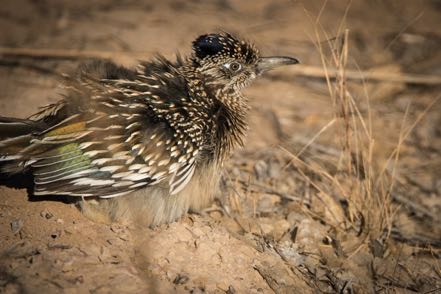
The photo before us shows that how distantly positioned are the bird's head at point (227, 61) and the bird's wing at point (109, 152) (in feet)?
2.79

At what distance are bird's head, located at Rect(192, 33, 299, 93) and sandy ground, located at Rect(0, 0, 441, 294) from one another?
55 centimetres

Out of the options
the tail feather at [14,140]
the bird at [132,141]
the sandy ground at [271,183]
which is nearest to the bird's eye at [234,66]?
the bird at [132,141]

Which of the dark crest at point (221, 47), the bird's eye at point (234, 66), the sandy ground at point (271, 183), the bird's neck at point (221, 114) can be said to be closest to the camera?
the sandy ground at point (271, 183)

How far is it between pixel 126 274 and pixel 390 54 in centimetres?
646

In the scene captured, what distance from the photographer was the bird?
4211 mm

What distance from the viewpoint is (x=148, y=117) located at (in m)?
4.37

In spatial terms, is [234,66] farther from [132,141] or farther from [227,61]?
[132,141]

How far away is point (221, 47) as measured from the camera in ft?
16.5

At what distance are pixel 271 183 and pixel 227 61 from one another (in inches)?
61.7

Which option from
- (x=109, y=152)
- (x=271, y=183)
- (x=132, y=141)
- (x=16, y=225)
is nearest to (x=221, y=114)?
(x=132, y=141)

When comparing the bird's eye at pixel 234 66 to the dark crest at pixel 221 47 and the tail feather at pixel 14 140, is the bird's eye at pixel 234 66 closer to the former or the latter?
the dark crest at pixel 221 47

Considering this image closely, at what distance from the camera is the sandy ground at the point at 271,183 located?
4090 millimetres

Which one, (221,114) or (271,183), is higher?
(221,114)

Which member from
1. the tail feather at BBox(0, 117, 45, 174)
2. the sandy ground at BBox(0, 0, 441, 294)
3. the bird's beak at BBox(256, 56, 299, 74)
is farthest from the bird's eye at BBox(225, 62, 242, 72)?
the tail feather at BBox(0, 117, 45, 174)
